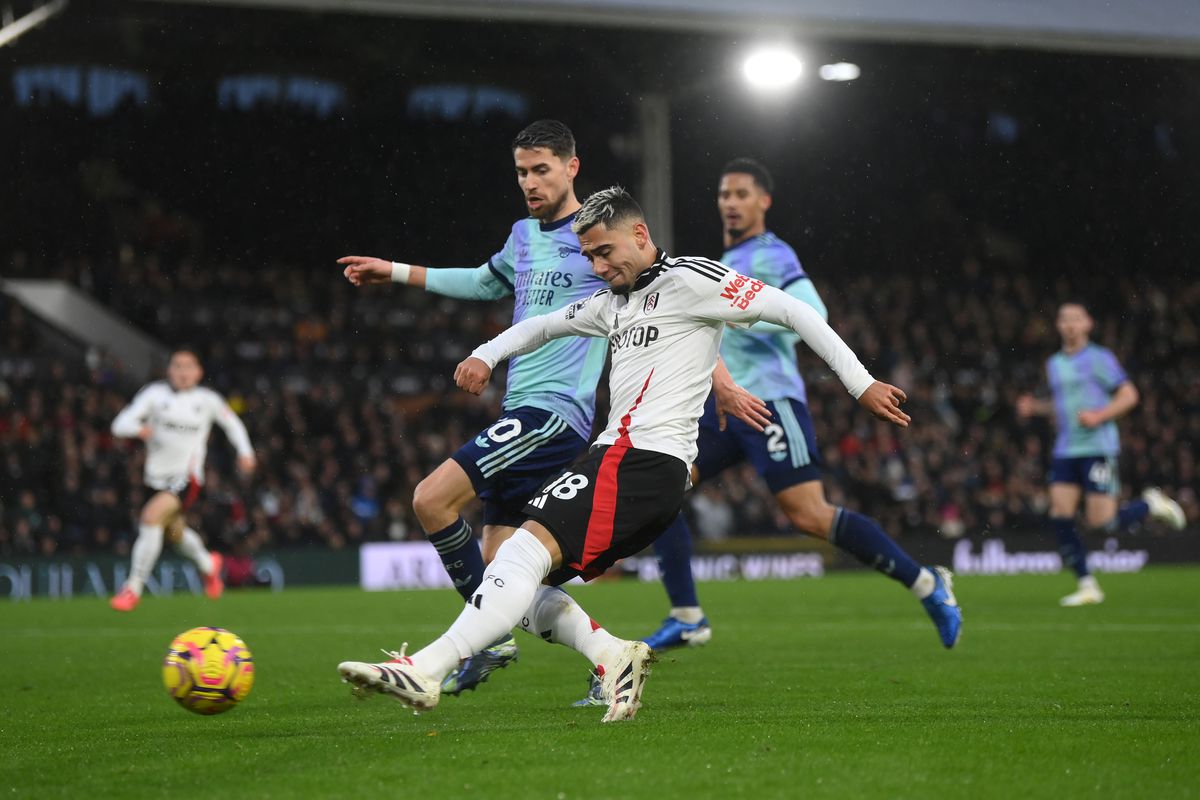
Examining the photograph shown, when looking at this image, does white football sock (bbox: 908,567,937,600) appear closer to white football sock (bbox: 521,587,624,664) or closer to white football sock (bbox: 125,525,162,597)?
white football sock (bbox: 521,587,624,664)

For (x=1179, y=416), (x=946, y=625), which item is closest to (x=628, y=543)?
(x=946, y=625)

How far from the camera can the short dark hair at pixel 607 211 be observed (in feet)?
16.5

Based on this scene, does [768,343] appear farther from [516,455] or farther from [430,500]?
[430,500]

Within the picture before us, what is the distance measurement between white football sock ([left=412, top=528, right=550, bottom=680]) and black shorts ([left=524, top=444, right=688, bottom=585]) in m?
0.11

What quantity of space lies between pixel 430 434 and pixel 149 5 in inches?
314

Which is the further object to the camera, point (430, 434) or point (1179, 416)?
point (1179, 416)

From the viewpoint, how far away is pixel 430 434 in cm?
2259

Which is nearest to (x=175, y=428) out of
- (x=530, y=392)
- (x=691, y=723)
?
(x=530, y=392)

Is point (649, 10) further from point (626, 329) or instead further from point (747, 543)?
point (626, 329)

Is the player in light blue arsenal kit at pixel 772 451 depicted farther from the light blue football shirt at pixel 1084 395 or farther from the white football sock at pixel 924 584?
the light blue football shirt at pixel 1084 395

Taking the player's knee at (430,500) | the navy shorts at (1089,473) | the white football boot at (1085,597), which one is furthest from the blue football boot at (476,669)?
the navy shorts at (1089,473)

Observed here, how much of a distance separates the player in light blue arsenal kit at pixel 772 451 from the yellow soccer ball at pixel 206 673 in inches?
112

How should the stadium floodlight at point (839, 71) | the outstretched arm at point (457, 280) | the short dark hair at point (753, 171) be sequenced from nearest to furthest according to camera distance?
the outstretched arm at point (457, 280) → the short dark hair at point (753, 171) → the stadium floodlight at point (839, 71)

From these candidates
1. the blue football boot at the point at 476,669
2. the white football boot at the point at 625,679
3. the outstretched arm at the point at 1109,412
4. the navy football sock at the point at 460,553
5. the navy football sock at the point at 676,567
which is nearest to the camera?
the white football boot at the point at 625,679
